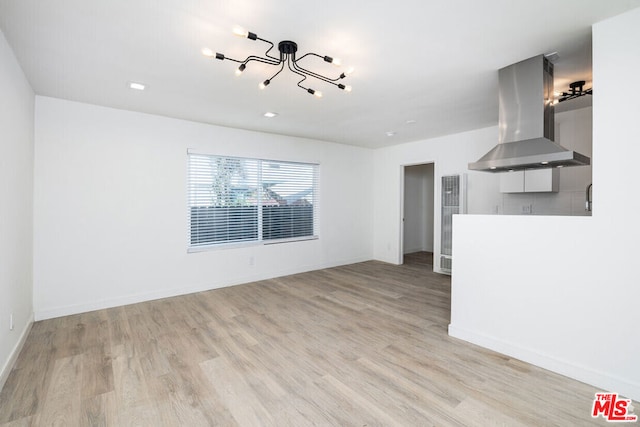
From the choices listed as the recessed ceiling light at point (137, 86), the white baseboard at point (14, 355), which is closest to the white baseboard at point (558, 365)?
the white baseboard at point (14, 355)

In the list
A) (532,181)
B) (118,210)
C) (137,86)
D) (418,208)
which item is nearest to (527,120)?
(532,181)

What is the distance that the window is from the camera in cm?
452

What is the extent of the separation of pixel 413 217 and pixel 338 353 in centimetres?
604

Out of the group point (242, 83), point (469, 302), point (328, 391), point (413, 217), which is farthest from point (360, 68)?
point (413, 217)

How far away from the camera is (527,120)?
266cm

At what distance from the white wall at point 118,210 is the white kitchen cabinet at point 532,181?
3739 mm

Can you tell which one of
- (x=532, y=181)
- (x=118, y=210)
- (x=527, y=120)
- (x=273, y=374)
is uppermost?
(x=527, y=120)

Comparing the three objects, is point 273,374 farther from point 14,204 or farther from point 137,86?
point 137,86

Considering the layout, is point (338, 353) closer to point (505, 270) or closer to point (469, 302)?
point (469, 302)

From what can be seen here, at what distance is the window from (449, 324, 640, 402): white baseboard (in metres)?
3.36

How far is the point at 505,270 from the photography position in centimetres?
259

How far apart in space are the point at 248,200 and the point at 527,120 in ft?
12.7

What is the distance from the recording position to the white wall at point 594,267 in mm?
1970

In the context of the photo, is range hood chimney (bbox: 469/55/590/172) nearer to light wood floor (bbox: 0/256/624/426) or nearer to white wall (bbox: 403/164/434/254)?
light wood floor (bbox: 0/256/624/426)
